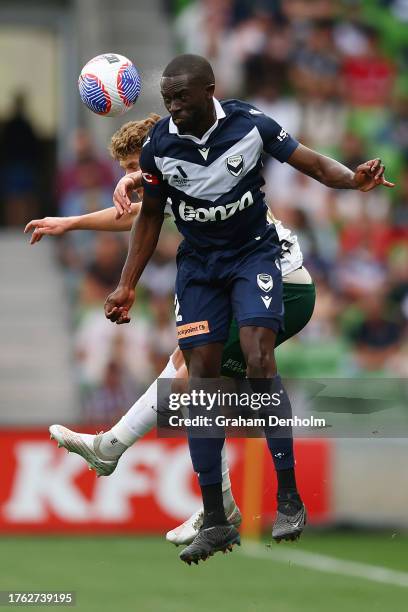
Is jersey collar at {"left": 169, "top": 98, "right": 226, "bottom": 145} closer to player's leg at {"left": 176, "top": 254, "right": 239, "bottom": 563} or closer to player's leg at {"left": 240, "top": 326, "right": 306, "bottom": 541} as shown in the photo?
player's leg at {"left": 176, "top": 254, "right": 239, "bottom": 563}

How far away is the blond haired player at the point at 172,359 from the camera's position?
7953 mm

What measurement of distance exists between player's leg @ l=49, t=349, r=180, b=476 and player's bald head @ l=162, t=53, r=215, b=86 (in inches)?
70.3

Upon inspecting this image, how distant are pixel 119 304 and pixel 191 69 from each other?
137 cm

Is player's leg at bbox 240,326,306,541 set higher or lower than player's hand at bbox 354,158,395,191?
lower

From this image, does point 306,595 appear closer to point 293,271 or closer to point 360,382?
point 360,382

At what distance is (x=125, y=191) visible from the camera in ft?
27.0

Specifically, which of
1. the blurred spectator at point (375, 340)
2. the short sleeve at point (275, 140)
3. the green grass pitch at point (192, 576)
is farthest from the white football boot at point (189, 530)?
the blurred spectator at point (375, 340)

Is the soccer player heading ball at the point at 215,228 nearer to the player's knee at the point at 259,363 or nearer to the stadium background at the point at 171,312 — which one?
the player's knee at the point at 259,363

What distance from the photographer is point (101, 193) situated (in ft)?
50.4

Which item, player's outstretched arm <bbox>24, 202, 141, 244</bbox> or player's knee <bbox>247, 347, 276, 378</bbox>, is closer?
player's knee <bbox>247, 347, 276, 378</bbox>

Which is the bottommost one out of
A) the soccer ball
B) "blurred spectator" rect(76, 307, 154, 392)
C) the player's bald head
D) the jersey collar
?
the jersey collar

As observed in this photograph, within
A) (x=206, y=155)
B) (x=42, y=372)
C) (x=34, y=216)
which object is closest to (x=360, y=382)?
(x=206, y=155)

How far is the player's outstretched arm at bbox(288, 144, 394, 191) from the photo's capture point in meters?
7.47

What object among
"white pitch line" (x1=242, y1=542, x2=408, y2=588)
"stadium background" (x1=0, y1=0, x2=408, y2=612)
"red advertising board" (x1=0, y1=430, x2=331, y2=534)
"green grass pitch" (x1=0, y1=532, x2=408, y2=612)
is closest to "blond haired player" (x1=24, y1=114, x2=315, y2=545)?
"green grass pitch" (x1=0, y1=532, x2=408, y2=612)
